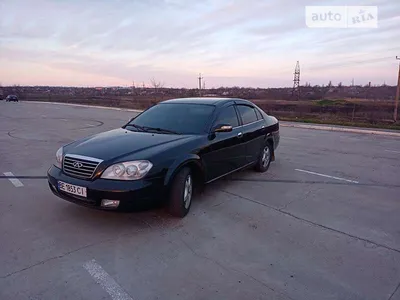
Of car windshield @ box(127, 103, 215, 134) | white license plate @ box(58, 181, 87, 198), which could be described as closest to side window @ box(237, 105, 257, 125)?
car windshield @ box(127, 103, 215, 134)

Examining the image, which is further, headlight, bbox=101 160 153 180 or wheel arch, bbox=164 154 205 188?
wheel arch, bbox=164 154 205 188

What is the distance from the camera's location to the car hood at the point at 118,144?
141 inches

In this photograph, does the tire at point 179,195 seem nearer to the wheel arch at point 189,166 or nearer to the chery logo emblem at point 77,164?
the wheel arch at point 189,166

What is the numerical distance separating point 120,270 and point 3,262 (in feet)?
3.58

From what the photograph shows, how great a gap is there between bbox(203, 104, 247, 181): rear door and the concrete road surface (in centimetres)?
41

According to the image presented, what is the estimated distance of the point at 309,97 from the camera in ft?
223

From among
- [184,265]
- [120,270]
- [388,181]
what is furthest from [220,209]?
[388,181]

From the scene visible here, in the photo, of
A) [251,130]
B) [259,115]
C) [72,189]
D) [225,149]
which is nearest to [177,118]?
[225,149]

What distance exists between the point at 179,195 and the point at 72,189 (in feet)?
4.00

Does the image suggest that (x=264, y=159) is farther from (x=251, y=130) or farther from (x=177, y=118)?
(x=177, y=118)

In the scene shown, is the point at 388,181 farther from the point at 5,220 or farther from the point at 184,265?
the point at 5,220

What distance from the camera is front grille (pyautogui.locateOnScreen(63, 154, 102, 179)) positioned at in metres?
3.42

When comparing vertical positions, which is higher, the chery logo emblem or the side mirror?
the side mirror

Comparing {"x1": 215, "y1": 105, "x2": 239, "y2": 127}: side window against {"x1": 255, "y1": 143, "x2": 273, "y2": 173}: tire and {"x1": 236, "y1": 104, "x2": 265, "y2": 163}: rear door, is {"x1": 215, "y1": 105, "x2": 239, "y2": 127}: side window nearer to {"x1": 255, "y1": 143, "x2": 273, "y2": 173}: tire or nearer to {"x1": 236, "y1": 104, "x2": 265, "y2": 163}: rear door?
{"x1": 236, "y1": 104, "x2": 265, "y2": 163}: rear door
